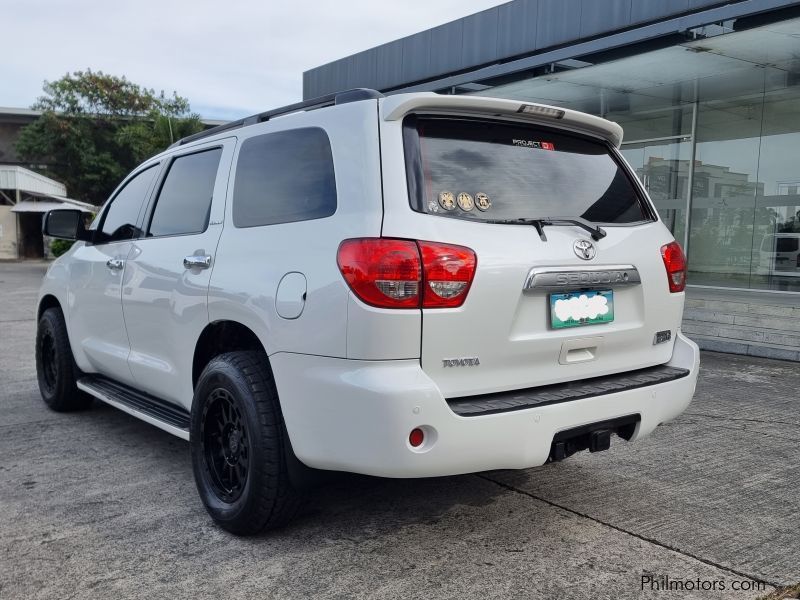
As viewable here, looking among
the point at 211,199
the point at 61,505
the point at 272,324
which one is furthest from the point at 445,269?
the point at 61,505

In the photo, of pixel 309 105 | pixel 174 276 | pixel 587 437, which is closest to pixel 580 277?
pixel 587 437

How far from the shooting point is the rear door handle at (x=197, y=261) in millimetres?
3397

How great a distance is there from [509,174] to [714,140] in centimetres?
1115

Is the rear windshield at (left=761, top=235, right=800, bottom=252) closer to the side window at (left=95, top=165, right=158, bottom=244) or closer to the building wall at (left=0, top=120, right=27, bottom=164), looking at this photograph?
the side window at (left=95, top=165, right=158, bottom=244)

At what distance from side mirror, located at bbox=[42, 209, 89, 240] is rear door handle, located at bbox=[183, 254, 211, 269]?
169 centimetres

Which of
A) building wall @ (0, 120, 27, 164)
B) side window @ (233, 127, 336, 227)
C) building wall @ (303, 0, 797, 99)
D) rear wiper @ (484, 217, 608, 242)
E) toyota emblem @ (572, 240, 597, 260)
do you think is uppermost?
building wall @ (0, 120, 27, 164)

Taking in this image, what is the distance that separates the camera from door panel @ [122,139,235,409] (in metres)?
3.50

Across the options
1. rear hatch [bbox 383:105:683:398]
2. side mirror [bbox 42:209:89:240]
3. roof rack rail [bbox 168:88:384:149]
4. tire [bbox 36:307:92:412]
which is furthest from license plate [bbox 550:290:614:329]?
tire [bbox 36:307:92:412]

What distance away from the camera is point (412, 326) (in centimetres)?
256

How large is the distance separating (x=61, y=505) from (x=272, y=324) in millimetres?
1555

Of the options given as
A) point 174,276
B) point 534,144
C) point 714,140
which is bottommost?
point 174,276

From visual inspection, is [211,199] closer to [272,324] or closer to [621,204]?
[272,324]

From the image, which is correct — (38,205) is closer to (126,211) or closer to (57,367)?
(57,367)

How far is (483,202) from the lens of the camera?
2848 mm
